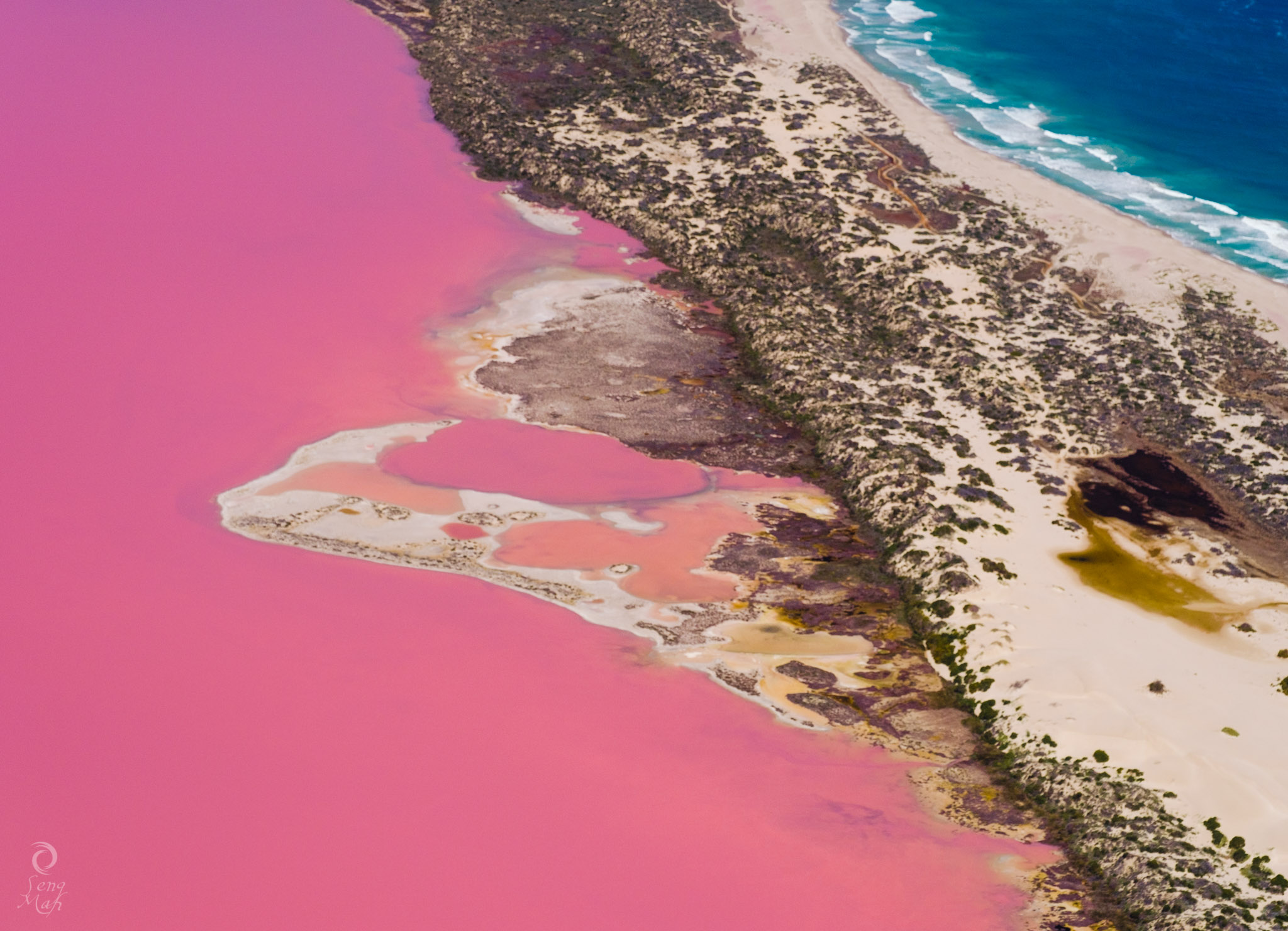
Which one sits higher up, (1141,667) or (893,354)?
(893,354)

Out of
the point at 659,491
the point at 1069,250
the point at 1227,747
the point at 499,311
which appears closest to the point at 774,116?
the point at 1069,250

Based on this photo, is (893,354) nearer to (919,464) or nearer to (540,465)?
(919,464)

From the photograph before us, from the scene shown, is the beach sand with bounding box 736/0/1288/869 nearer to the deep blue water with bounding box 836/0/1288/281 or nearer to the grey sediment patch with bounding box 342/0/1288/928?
the grey sediment patch with bounding box 342/0/1288/928

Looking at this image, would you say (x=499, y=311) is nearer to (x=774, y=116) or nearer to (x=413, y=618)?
(x=413, y=618)

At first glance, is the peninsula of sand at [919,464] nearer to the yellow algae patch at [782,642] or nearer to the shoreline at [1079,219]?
the yellow algae patch at [782,642]

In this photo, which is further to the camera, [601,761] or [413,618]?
[413,618]

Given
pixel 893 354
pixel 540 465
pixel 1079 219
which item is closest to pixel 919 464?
pixel 893 354
